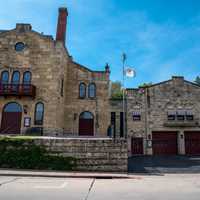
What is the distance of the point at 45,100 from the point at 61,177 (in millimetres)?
10875

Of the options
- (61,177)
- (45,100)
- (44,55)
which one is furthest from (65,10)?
(61,177)

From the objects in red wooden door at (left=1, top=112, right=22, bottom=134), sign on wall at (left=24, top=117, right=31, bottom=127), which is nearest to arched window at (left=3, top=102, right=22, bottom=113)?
red wooden door at (left=1, top=112, right=22, bottom=134)

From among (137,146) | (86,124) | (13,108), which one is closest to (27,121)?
(13,108)

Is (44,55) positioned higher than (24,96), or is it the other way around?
(44,55)

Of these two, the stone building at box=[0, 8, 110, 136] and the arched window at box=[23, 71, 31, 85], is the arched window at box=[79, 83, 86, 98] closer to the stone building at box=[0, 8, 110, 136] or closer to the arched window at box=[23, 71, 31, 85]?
the stone building at box=[0, 8, 110, 136]

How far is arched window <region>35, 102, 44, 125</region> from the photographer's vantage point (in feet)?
63.1

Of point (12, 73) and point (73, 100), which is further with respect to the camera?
point (73, 100)

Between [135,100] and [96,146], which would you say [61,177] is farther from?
[135,100]

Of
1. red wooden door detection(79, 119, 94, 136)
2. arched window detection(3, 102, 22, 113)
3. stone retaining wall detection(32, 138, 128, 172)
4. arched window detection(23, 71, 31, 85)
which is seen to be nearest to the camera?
stone retaining wall detection(32, 138, 128, 172)

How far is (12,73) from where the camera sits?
1998cm

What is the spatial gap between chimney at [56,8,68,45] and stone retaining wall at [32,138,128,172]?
1279 cm

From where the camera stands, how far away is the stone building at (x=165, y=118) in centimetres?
2173

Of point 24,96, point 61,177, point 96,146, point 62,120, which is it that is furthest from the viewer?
point 62,120

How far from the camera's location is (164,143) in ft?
72.1
